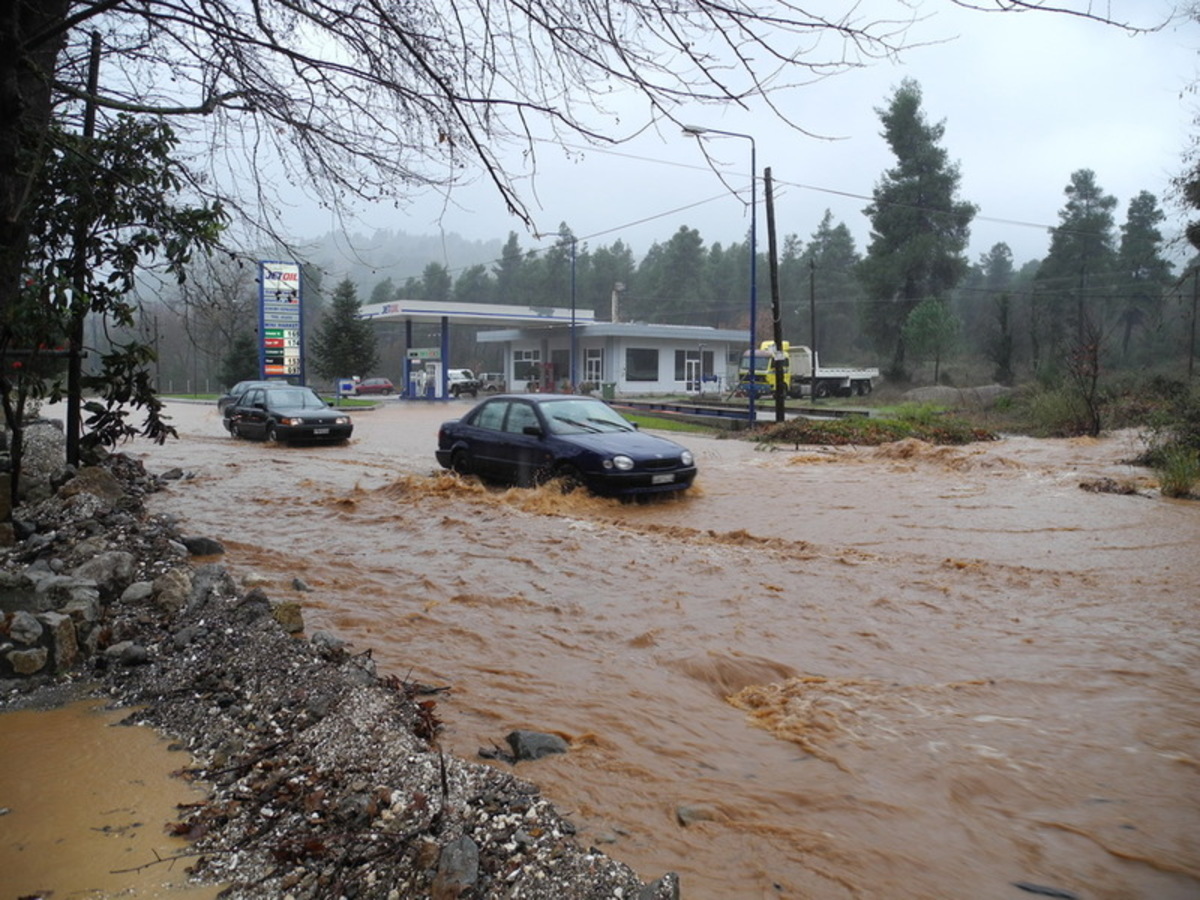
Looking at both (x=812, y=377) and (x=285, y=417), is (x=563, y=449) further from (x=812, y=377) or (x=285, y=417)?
(x=812, y=377)

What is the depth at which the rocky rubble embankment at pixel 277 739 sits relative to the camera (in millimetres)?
2963

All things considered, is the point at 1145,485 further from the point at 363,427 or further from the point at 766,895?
the point at 363,427

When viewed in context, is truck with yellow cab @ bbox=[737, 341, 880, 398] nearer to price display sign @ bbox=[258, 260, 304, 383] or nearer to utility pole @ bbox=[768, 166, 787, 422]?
utility pole @ bbox=[768, 166, 787, 422]

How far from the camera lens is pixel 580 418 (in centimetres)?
1328

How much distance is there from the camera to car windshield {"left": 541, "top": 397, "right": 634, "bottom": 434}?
42.6 feet

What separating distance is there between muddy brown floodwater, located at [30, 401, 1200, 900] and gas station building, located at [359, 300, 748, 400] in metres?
35.2

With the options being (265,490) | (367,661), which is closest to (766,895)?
(367,661)

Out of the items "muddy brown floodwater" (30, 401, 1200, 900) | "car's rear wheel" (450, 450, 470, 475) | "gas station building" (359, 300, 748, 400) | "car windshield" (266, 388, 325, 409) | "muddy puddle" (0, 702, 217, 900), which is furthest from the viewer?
"gas station building" (359, 300, 748, 400)

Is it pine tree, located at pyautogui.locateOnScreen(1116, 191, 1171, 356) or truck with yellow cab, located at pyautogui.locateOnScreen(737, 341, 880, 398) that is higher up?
pine tree, located at pyautogui.locateOnScreen(1116, 191, 1171, 356)

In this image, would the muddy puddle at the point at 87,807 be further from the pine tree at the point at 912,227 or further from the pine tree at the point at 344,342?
the pine tree at the point at 912,227

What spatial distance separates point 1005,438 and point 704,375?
112 feet

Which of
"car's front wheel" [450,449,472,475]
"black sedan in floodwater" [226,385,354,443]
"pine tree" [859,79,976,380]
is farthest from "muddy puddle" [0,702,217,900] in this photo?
"pine tree" [859,79,976,380]

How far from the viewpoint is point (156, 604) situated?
578cm

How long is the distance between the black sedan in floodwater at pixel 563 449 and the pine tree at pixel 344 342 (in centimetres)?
3469
